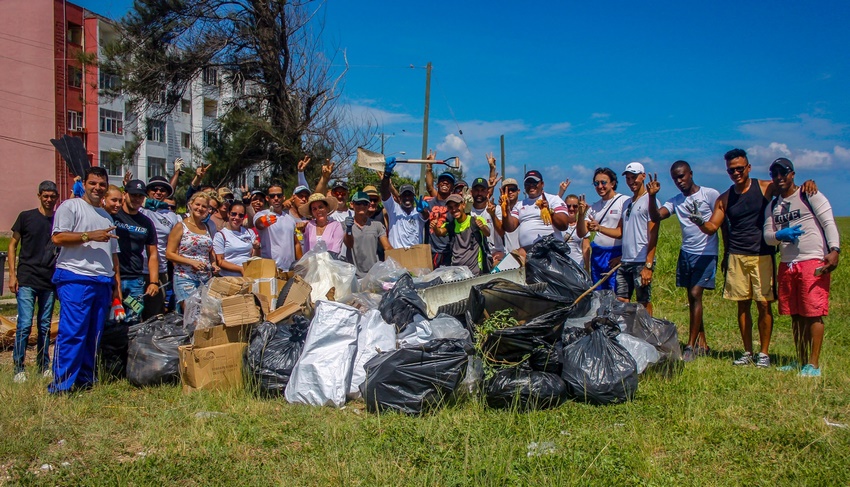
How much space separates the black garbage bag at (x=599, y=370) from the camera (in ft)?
13.2

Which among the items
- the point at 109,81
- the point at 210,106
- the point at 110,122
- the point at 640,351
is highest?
the point at 110,122

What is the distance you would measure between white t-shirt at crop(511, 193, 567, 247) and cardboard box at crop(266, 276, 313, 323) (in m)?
2.25

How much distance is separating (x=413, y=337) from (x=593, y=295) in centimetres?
182

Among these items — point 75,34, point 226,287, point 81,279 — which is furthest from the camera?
point 75,34

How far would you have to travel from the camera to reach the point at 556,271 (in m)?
5.02

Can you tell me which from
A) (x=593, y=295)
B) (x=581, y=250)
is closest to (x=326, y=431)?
(x=593, y=295)

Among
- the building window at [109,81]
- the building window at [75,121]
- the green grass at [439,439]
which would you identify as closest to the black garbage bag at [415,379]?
the green grass at [439,439]

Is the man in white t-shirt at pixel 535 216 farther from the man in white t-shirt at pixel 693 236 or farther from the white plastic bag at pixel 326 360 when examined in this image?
the white plastic bag at pixel 326 360

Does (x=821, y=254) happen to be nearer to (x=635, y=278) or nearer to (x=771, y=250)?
(x=771, y=250)

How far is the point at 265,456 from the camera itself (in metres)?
3.24

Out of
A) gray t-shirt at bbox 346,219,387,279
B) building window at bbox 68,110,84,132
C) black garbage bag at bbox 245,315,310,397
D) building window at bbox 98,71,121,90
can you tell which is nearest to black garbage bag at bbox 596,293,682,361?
gray t-shirt at bbox 346,219,387,279

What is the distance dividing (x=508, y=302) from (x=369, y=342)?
41.7 inches

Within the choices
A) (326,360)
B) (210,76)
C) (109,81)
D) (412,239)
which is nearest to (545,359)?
(326,360)

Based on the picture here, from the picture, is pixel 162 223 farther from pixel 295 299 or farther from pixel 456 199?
pixel 456 199
